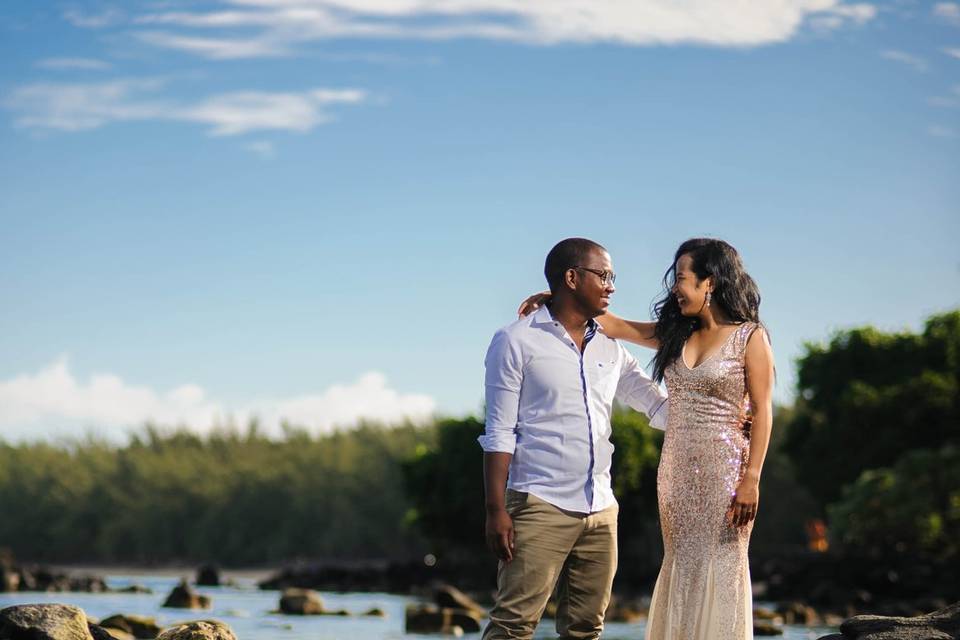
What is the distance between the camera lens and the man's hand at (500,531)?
5898mm

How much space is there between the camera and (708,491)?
6.30m

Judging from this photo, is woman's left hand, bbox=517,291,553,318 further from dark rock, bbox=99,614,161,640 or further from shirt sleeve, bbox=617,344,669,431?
dark rock, bbox=99,614,161,640

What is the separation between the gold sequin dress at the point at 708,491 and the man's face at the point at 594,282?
21.8 inches

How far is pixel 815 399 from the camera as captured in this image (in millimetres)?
40312

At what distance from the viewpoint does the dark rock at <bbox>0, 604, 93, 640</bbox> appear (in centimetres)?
1000

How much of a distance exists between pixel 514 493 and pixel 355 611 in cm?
1923

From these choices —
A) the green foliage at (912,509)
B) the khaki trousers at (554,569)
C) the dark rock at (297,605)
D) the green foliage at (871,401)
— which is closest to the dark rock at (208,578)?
the dark rock at (297,605)

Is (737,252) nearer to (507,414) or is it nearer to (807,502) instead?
(507,414)

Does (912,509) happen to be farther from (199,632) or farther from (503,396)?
(503,396)

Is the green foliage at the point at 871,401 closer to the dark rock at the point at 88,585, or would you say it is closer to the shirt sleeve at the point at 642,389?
the dark rock at the point at 88,585

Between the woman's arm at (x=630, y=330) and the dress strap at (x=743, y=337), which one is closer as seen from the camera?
the dress strap at (x=743, y=337)

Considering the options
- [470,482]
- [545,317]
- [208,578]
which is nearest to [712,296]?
[545,317]

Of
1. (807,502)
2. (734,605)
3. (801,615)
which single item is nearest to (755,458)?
(734,605)

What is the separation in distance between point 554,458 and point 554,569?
0.47 m
